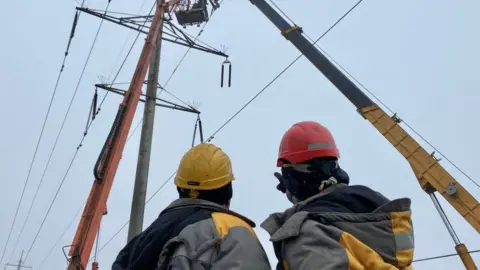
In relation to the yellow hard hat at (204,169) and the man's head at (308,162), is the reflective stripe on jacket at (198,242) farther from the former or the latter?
the man's head at (308,162)

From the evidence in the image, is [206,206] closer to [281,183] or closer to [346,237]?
[281,183]

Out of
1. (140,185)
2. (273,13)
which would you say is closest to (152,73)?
(140,185)

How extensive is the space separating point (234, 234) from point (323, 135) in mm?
617

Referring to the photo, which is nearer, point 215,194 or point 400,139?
point 215,194

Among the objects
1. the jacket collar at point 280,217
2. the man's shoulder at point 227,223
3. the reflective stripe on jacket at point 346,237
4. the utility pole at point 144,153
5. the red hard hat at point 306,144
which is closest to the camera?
the reflective stripe on jacket at point 346,237

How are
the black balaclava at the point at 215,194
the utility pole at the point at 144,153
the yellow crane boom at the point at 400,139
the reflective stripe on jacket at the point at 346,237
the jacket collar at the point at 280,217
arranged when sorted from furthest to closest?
the yellow crane boom at the point at 400,139, the utility pole at the point at 144,153, the black balaclava at the point at 215,194, the jacket collar at the point at 280,217, the reflective stripe on jacket at the point at 346,237

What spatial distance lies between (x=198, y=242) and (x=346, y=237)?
653mm

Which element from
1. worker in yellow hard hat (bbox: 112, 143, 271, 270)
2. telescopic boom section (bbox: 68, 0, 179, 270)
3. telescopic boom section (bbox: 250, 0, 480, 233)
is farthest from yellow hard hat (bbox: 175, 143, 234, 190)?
telescopic boom section (bbox: 250, 0, 480, 233)

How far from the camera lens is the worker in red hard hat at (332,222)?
1636mm

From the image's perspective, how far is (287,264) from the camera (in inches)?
68.1

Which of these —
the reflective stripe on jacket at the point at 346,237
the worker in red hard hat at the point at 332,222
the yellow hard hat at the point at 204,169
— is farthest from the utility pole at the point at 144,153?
the reflective stripe on jacket at the point at 346,237

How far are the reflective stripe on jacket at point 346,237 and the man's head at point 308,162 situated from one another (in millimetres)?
186

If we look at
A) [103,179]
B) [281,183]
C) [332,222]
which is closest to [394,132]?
[103,179]

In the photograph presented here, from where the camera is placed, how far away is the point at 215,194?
7.92 ft
